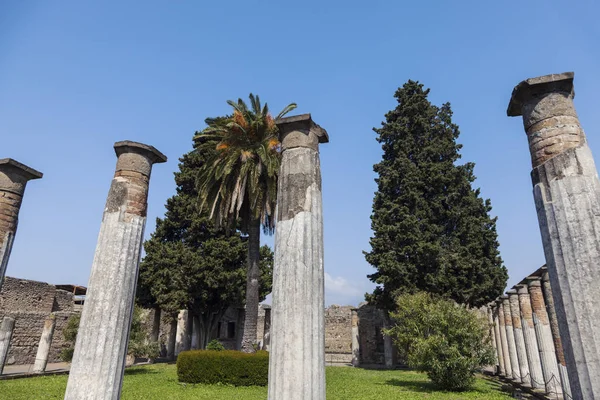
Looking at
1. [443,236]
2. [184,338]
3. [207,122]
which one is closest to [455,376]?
[443,236]

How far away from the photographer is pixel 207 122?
17328 millimetres

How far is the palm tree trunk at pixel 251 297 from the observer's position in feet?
50.3

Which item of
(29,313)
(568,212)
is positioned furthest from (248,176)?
(29,313)

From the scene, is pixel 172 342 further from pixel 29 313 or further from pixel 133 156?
pixel 133 156

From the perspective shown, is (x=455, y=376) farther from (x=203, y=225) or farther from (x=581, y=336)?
(x=203, y=225)

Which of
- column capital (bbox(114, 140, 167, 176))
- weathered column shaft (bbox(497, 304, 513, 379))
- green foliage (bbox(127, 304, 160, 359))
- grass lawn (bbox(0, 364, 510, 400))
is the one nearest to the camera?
column capital (bbox(114, 140, 167, 176))

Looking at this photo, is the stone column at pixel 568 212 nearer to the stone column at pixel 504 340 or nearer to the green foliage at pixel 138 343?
the stone column at pixel 504 340

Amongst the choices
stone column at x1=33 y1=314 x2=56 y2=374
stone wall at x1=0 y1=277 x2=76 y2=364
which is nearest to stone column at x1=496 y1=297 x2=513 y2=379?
stone column at x1=33 y1=314 x2=56 y2=374

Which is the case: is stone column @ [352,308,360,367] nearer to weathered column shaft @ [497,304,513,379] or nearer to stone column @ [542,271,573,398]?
weathered column shaft @ [497,304,513,379]

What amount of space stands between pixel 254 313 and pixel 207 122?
8364 millimetres

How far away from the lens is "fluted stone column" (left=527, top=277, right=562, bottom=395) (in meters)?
12.3

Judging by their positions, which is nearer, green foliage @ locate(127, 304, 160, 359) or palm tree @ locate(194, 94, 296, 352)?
palm tree @ locate(194, 94, 296, 352)

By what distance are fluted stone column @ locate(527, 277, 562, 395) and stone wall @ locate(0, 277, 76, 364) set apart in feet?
62.8

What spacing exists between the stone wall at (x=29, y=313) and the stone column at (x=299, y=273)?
17678 millimetres
